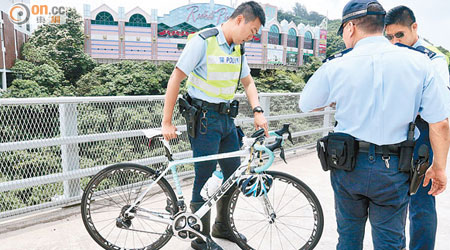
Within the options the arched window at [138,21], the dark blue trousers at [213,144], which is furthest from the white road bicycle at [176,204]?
the arched window at [138,21]

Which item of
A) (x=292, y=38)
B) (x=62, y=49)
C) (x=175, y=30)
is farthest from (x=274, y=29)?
(x=62, y=49)

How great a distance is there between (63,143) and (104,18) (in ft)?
121

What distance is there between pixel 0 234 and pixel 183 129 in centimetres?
228

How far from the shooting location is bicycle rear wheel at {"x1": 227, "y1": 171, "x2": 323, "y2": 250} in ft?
8.70

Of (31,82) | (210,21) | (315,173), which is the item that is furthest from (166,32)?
(315,173)

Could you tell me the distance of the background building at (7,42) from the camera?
1102 inches

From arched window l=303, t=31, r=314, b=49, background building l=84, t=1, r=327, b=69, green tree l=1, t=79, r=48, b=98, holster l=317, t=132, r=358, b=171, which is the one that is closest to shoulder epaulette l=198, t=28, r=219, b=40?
holster l=317, t=132, r=358, b=171

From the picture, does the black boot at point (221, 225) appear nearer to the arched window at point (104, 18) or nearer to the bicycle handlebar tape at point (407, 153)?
the bicycle handlebar tape at point (407, 153)

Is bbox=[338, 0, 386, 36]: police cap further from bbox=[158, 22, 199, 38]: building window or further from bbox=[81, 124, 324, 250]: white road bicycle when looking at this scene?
bbox=[158, 22, 199, 38]: building window

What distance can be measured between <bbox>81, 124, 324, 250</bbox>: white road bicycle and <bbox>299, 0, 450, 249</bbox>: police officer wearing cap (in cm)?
75

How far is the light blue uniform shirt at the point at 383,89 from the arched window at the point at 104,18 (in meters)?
38.5

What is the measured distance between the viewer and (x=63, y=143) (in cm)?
359

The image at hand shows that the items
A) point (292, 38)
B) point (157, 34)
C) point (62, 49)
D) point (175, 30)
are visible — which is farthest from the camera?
point (292, 38)

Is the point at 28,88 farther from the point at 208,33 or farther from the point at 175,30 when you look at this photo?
the point at 208,33
